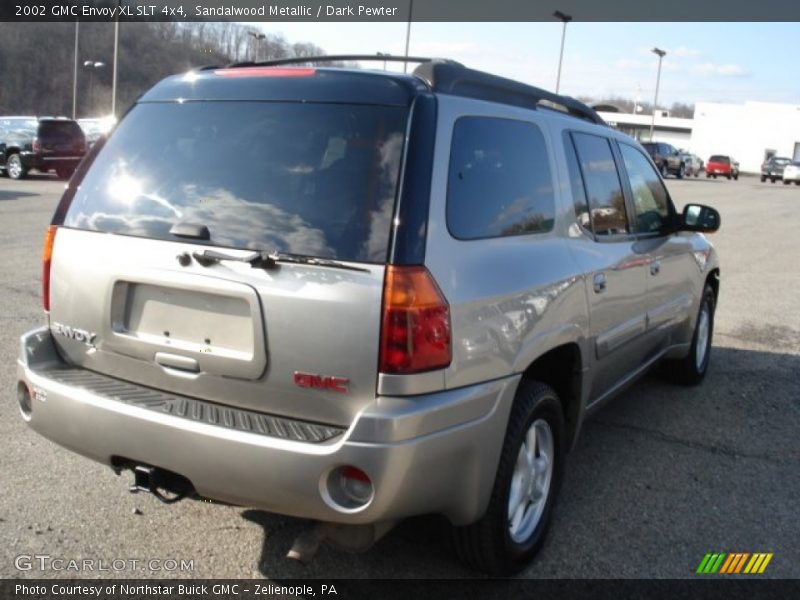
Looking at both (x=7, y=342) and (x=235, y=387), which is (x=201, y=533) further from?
(x=7, y=342)

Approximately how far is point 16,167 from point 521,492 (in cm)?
2360

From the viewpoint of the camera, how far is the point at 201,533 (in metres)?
3.40

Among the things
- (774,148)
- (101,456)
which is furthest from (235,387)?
(774,148)

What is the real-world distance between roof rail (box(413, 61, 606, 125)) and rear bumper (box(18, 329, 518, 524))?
1116mm

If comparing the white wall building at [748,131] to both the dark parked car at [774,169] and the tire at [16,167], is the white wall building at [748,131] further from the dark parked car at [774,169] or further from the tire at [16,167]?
the tire at [16,167]

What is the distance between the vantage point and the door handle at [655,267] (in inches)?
181

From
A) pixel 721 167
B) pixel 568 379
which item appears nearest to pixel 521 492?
pixel 568 379

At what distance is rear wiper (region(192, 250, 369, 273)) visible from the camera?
102 inches

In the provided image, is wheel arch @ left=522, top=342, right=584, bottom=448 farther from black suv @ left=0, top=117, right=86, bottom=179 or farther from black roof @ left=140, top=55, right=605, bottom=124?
black suv @ left=0, top=117, right=86, bottom=179

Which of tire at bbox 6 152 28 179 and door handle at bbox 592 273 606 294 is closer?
door handle at bbox 592 273 606 294

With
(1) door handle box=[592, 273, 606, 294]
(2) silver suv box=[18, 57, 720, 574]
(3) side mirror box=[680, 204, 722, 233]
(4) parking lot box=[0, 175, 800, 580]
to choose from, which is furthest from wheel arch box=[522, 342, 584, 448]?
(3) side mirror box=[680, 204, 722, 233]

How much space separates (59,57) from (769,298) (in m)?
84.6

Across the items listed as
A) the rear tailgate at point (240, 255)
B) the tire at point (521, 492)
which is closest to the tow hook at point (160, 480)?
the rear tailgate at point (240, 255)

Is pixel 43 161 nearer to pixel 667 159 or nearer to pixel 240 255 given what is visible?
pixel 240 255
